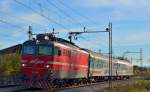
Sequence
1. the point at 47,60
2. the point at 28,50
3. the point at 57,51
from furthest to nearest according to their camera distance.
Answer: the point at 28,50 → the point at 57,51 → the point at 47,60

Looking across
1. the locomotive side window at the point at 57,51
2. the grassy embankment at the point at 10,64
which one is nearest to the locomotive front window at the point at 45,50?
the locomotive side window at the point at 57,51

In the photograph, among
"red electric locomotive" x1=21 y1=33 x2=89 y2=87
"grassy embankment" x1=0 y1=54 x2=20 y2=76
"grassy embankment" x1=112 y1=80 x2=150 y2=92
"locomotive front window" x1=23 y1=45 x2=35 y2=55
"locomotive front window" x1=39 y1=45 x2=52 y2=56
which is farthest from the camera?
"grassy embankment" x1=0 y1=54 x2=20 y2=76

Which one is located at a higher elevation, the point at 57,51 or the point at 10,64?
the point at 57,51

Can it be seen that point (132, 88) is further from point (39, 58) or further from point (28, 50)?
point (28, 50)

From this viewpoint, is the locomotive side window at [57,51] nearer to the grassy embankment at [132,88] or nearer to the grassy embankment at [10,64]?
the grassy embankment at [132,88]

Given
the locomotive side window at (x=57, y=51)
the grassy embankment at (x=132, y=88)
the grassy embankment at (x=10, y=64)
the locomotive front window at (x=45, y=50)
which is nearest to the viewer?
the grassy embankment at (x=132, y=88)

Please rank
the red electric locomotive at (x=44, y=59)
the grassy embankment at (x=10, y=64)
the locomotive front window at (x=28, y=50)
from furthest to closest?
1. the grassy embankment at (x=10, y=64)
2. the locomotive front window at (x=28, y=50)
3. the red electric locomotive at (x=44, y=59)

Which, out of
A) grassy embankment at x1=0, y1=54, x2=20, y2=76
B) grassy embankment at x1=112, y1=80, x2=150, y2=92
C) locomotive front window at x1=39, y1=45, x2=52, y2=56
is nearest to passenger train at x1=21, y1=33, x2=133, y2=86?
locomotive front window at x1=39, y1=45, x2=52, y2=56

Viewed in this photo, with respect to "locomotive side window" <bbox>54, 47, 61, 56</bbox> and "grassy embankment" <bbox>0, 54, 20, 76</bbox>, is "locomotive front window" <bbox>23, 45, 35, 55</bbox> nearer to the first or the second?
"locomotive side window" <bbox>54, 47, 61, 56</bbox>

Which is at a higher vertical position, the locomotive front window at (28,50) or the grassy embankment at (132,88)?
the locomotive front window at (28,50)

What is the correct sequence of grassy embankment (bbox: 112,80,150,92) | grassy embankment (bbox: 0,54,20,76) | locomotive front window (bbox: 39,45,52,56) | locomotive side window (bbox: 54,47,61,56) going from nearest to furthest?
grassy embankment (bbox: 112,80,150,92) < locomotive front window (bbox: 39,45,52,56) < locomotive side window (bbox: 54,47,61,56) < grassy embankment (bbox: 0,54,20,76)

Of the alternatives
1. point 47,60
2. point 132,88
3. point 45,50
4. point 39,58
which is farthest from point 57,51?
point 132,88

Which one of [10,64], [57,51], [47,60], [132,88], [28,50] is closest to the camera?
[47,60]

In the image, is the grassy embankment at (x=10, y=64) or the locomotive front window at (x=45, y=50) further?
the grassy embankment at (x=10, y=64)
